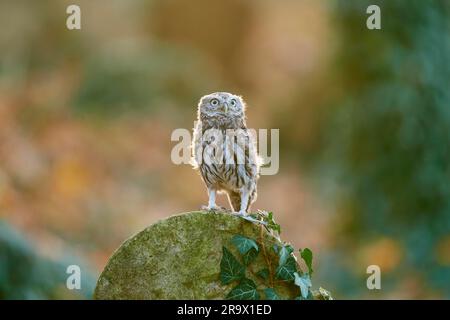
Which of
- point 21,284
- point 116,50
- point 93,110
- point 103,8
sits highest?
point 103,8

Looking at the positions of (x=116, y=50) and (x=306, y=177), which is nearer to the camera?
(x=306, y=177)

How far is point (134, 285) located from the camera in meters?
5.01

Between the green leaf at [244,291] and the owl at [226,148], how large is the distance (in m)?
0.73

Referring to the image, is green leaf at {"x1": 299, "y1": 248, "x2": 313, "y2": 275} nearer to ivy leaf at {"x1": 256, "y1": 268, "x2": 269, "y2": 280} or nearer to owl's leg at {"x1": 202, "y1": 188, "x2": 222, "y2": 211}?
ivy leaf at {"x1": 256, "y1": 268, "x2": 269, "y2": 280}

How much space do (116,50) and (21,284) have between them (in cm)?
1508

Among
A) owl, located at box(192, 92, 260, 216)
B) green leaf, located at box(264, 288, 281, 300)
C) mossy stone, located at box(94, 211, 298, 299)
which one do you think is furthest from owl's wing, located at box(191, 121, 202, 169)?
green leaf, located at box(264, 288, 281, 300)

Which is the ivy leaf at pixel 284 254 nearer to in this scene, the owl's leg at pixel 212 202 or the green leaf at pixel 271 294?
the green leaf at pixel 271 294

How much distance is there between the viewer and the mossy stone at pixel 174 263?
499 cm

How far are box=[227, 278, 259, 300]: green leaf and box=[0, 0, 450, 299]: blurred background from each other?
364 centimetres

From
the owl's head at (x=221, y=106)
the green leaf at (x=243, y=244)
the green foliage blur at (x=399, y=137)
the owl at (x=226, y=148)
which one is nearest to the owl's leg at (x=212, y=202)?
the owl at (x=226, y=148)

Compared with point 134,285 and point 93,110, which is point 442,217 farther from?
point 93,110

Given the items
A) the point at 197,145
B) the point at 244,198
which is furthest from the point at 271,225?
the point at 197,145

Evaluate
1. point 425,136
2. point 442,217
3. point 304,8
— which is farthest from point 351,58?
point 304,8

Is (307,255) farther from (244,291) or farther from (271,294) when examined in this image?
(244,291)
